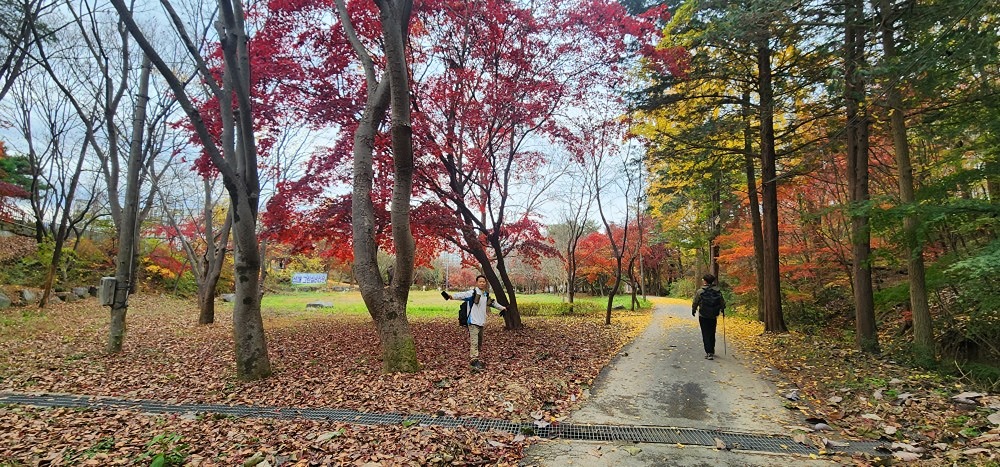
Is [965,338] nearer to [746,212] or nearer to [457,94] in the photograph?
[457,94]

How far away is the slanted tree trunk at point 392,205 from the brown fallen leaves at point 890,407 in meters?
4.79

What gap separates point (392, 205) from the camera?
6.20 metres

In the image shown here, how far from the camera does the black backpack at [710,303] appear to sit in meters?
7.73

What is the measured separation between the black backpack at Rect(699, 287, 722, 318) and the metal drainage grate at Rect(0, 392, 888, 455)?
157 inches

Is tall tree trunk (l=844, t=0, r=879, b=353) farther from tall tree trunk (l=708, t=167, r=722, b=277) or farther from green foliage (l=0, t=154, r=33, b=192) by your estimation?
green foliage (l=0, t=154, r=33, b=192)

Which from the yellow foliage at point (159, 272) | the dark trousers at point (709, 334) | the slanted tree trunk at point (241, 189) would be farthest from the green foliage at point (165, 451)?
the yellow foliage at point (159, 272)

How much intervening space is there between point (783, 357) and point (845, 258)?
5.23 metres

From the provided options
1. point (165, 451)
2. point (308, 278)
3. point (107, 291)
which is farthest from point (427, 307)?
point (165, 451)

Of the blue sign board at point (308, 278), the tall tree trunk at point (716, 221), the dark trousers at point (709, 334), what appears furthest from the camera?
the blue sign board at point (308, 278)

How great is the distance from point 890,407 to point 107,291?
460 inches

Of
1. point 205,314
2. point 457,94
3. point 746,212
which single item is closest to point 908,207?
point 457,94

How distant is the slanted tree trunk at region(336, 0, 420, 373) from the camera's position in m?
5.84

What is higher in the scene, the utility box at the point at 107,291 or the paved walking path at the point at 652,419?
the utility box at the point at 107,291

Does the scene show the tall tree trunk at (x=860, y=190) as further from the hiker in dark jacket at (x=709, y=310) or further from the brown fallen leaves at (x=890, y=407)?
the hiker in dark jacket at (x=709, y=310)
